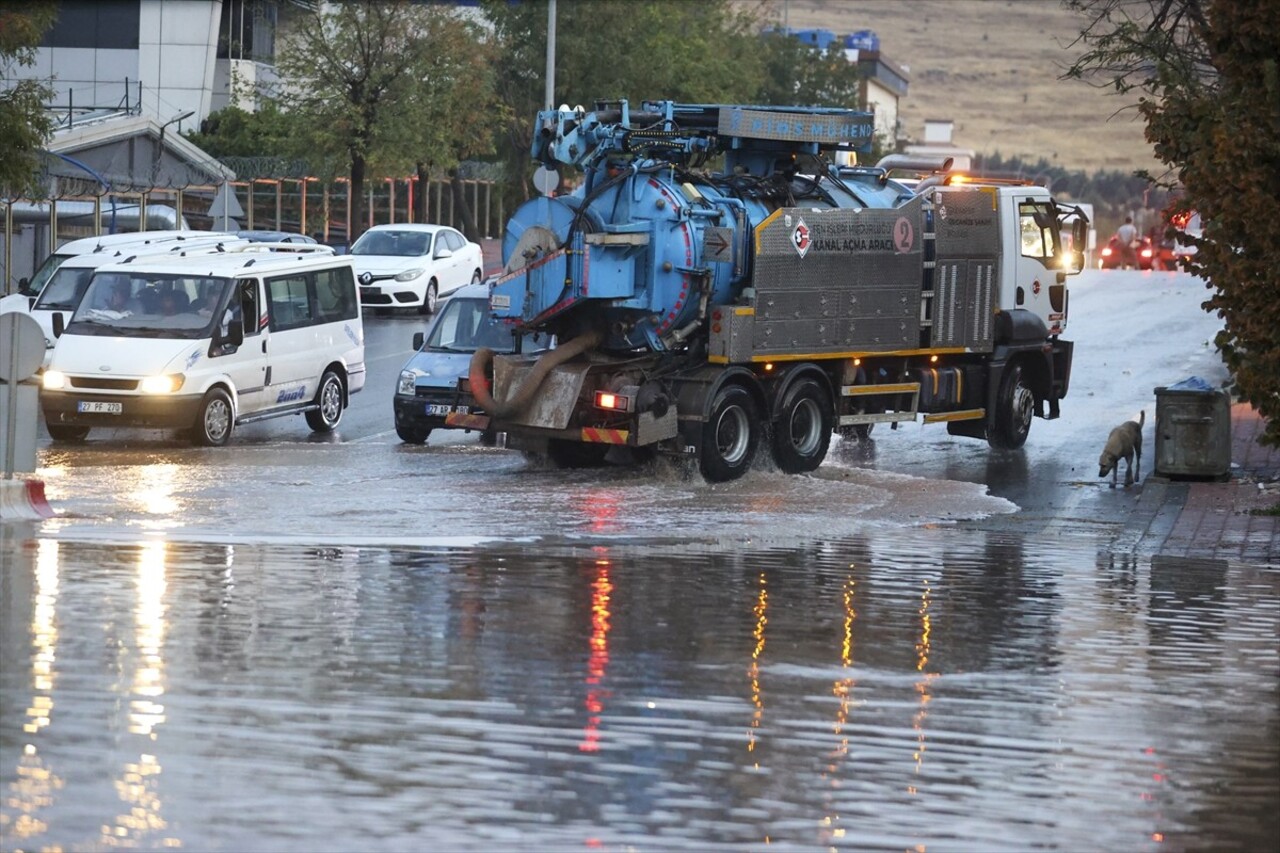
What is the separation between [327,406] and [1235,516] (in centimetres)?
1005

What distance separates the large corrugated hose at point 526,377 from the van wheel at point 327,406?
418cm

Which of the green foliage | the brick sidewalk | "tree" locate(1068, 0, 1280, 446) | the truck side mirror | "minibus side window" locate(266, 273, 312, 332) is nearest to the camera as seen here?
the brick sidewalk

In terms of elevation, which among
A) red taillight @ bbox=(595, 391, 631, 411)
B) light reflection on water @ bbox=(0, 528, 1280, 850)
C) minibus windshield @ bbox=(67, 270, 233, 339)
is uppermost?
minibus windshield @ bbox=(67, 270, 233, 339)

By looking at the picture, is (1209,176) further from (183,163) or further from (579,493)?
(183,163)

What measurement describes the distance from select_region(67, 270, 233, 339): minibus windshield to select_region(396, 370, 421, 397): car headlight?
1.90 metres

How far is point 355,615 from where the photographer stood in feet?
37.2

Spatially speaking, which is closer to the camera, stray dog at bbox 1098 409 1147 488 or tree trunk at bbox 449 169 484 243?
stray dog at bbox 1098 409 1147 488

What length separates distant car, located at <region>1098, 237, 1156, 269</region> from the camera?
61.7 metres

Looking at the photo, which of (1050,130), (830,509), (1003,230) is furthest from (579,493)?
(1050,130)

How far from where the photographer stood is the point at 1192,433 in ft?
63.1

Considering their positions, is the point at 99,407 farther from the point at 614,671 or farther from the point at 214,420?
the point at 614,671

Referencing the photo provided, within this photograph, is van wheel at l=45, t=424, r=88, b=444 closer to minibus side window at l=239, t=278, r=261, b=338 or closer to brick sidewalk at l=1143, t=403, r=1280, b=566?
minibus side window at l=239, t=278, r=261, b=338

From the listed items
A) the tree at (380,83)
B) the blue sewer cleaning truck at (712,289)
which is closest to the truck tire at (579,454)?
the blue sewer cleaning truck at (712,289)

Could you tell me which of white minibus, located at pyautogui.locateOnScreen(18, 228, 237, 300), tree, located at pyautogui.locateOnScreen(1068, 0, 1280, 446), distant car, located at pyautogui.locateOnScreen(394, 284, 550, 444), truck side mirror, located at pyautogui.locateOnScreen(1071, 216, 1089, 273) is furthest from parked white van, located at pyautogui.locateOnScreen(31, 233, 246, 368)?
tree, located at pyautogui.locateOnScreen(1068, 0, 1280, 446)
